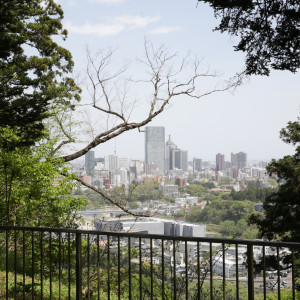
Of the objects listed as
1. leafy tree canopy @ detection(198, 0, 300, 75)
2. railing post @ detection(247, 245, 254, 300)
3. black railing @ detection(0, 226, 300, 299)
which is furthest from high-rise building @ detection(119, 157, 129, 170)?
railing post @ detection(247, 245, 254, 300)

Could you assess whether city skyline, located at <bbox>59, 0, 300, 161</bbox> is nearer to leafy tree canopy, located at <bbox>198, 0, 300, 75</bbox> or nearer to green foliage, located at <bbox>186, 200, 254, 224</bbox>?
leafy tree canopy, located at <bbox>198, 0, 300, 75</bbox>

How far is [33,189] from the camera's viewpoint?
7.55 m

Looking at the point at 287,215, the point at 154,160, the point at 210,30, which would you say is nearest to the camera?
the point at 210,30

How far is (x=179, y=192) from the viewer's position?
3416 centimetres

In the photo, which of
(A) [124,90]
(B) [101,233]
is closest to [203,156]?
(A) [124,90]

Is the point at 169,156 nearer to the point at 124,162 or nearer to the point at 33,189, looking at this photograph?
the point at 124,162

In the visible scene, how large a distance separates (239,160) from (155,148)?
14655 millimetres

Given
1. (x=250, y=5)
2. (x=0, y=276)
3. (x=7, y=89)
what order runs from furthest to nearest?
(x=7, y=89) < (x=0, y=276) < (x=250, y=5)

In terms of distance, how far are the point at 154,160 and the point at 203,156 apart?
67.3 feet

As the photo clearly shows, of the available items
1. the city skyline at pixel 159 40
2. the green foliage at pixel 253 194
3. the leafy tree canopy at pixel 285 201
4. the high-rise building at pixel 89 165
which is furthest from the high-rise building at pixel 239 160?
the leafy tree canopy at pixel 285 201

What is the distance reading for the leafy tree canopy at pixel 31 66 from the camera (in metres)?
7.35

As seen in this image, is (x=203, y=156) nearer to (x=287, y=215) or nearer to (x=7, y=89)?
(x=287, y=215)

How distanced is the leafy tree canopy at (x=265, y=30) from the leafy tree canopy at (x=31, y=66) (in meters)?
4.30

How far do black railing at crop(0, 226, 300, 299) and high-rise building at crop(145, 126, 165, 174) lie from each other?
36.9m
